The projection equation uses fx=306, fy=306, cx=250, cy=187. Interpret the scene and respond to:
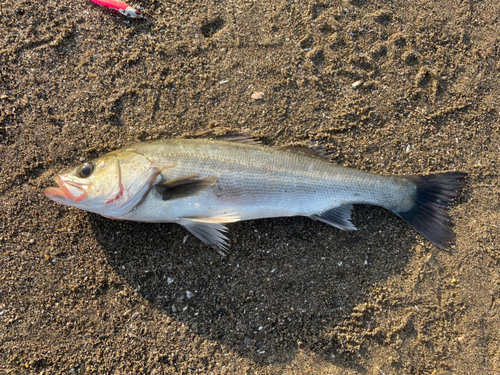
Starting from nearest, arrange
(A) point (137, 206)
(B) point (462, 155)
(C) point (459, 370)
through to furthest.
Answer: (A) point (137, 206) → (C) point (459, 370) → (B) point (462, 155)

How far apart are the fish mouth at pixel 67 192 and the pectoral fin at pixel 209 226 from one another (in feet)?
2.78

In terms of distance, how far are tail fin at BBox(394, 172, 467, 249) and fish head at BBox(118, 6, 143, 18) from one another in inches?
121

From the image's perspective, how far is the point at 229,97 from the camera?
3.04 m

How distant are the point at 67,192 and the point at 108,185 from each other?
1.10 feet

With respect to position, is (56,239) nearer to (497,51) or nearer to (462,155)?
(462,155)

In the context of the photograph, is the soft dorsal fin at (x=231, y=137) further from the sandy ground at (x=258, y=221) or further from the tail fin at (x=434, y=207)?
the tail fin at (x=434, y=207)

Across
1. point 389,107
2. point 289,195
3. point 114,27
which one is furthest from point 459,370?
point 114,27

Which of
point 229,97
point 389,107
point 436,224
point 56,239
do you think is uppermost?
point 229,97

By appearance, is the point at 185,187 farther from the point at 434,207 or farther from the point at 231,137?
the point at 434,207

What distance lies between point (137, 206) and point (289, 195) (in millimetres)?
1319

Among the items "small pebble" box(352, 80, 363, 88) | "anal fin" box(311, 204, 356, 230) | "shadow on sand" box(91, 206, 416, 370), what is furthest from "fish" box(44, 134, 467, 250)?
"small pebble" box(352, 80, 363, 88)

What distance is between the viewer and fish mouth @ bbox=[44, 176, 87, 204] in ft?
8.33

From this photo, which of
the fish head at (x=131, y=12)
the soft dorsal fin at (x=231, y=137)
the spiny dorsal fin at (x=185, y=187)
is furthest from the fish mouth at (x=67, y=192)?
the fish head at (x=131, y=12)

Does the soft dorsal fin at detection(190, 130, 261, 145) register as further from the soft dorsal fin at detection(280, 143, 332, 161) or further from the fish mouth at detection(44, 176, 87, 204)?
the fish mouth at detection(44, 176, 87, 204)
